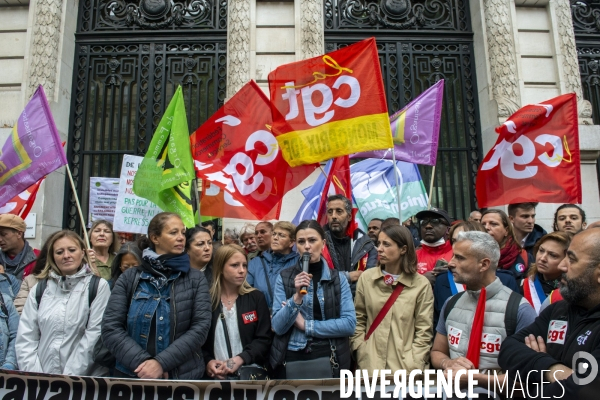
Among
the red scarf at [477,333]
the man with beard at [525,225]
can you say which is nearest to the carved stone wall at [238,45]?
the man with beard at [525,225]

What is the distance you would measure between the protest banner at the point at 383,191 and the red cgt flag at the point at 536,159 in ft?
3.96

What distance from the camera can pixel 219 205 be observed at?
22.3ft

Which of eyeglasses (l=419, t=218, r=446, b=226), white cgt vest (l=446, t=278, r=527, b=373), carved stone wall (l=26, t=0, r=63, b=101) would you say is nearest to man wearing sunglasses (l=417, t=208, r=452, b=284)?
eyeglasses (l=419, t=218, r=446, b=226)

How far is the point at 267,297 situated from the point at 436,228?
6.07ft

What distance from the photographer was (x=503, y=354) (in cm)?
304

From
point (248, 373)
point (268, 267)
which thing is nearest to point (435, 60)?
point (268, 267)

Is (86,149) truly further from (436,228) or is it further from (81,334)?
(436,228)

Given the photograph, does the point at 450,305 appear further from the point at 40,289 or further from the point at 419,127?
the point at 419,127

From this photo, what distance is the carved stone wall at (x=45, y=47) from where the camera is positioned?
364 inches

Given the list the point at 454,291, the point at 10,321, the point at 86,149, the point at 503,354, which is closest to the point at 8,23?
the point at 86,149

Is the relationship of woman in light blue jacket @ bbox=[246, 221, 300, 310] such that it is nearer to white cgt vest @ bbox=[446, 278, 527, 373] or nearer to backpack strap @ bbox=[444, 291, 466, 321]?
backpack strap @ bbox=[444, 291, 466, 321]

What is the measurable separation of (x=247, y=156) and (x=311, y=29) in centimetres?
391

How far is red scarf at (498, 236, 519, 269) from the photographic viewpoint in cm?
495

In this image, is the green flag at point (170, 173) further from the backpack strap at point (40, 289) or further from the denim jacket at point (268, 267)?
the backpack strap at point (40, 289)
